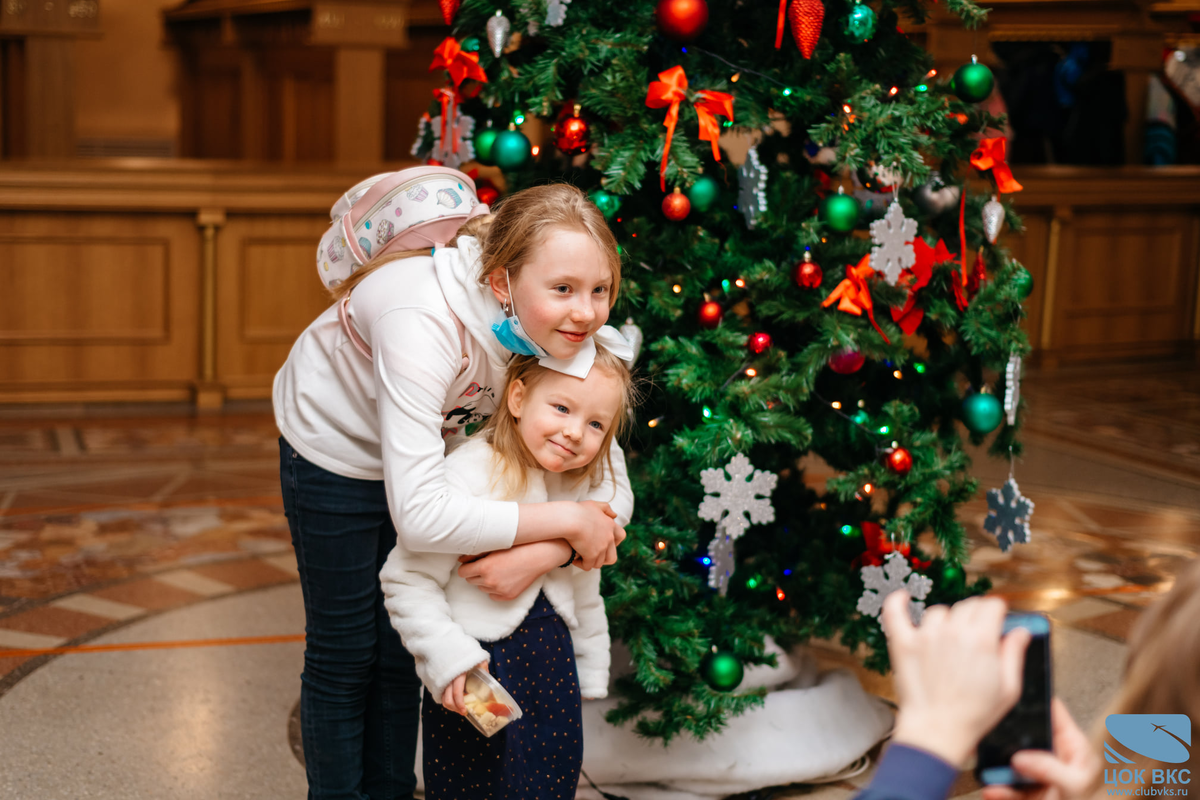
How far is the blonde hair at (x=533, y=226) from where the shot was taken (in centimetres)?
171

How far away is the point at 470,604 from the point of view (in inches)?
71.0

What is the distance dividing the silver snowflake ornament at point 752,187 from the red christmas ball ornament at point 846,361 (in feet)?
0.99

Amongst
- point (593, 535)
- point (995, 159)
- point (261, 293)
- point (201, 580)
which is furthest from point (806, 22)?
point (261, 293)

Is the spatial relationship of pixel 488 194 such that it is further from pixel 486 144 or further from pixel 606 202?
pixel 606 202

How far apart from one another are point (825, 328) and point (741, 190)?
32cm

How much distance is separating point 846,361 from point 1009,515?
1.71 feet

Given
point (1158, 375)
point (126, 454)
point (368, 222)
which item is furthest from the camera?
point (1158, 375)

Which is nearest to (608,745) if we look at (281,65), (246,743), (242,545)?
(246,743)

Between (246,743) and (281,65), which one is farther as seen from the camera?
(281,65)

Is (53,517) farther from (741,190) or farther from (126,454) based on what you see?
(741,190)

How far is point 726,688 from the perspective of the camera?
2453mm

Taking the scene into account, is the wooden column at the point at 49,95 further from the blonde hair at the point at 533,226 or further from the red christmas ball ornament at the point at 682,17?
the blonde hair at the point at 533,226

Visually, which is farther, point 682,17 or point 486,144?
point 486,144

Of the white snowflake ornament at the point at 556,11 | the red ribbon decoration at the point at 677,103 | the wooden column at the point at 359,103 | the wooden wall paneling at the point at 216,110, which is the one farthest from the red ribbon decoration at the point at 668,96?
the wooden wall paneling at the point at 216,110
